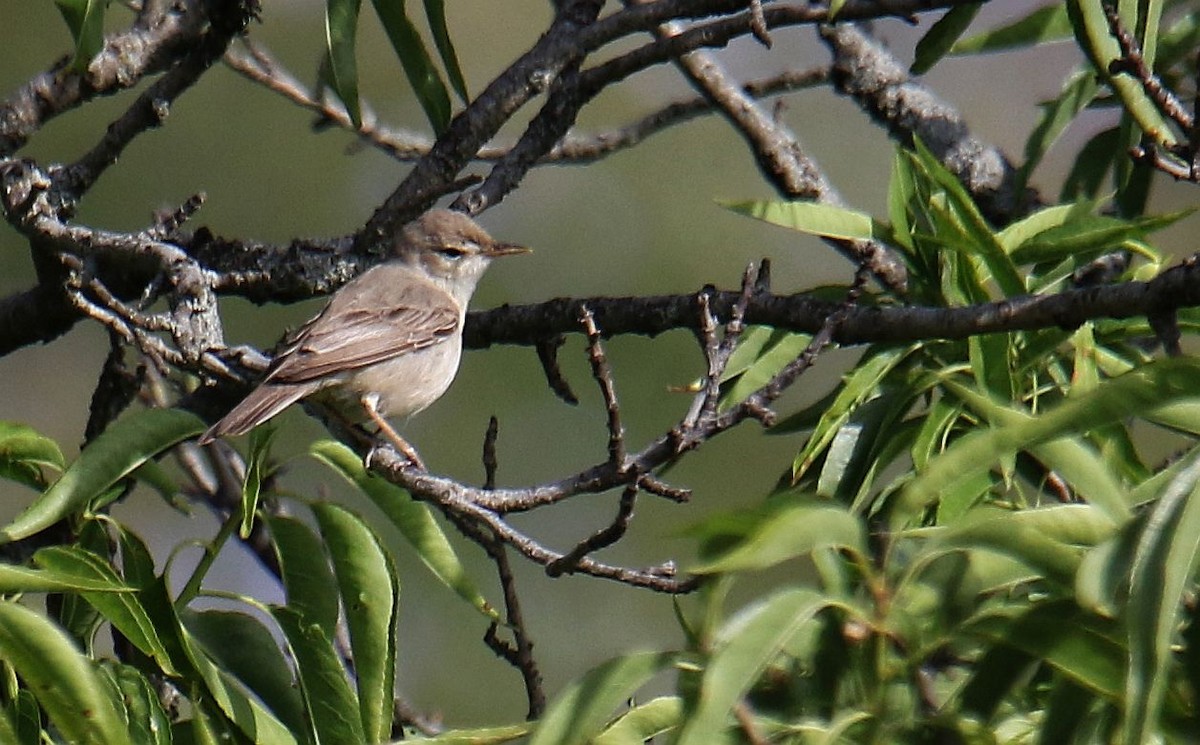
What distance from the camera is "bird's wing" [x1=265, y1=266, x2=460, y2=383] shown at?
5395 mm

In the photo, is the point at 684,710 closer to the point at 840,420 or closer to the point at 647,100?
the point at 840,420

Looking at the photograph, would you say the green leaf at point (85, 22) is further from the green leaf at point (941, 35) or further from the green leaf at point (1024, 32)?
the green leaf at point (1024, 32)

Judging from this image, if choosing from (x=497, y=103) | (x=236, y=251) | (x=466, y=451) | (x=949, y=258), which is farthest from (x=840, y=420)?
(x=466, y=451)

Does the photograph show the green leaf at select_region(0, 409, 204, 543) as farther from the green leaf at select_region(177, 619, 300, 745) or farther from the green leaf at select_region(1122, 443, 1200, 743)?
the green leaf at select_region(1122, 443, 1200, 743)

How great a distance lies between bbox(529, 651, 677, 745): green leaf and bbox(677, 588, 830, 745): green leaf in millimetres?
181

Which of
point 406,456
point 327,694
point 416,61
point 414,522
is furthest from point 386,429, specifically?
point 327,694

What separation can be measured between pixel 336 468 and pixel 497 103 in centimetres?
152

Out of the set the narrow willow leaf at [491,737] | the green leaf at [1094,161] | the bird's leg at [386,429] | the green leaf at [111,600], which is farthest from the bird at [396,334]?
the narrow willow leaf at [491,737]

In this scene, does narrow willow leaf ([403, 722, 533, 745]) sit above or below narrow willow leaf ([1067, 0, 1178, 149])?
below

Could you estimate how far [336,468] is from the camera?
3.33 m

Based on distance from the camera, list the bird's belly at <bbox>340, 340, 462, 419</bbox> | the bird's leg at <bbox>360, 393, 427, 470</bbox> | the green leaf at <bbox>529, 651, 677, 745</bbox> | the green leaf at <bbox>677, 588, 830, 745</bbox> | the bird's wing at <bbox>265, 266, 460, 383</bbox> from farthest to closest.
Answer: the bird's belly at <bbox>340, 340, 462, 419</bbox>
the bird's wing at <bbox>265, 266, 460, 383</bbox>
the bird's leg at <bbox>360, 393, 427, 470</bbox>
the green leaf at <bbox>529, 651, 677, 745</bbox>
the green leaf at <bbox>677, 588, 830, 745</bbox>

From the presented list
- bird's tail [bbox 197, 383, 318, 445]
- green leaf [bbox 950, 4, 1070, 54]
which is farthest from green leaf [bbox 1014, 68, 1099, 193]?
bird's tail [bbox 197, 383, 318, 445]

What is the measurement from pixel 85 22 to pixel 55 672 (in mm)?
1915

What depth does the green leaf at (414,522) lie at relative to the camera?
3217 millimetres
